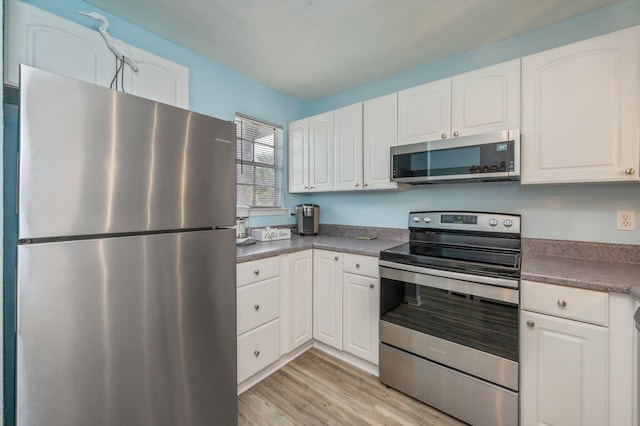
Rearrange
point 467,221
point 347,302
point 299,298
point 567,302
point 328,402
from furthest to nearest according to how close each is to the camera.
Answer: point 299,298 < point 347,302 < point 467,221 < point 328,402 < point 567,302

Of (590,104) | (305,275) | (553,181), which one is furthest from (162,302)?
(590,104)

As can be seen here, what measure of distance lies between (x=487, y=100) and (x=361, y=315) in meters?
1.75

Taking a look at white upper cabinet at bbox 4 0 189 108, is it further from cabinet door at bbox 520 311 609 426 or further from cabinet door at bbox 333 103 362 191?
cabinet door at bbox 520 311 609 426

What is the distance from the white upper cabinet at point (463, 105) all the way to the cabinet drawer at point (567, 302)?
0.99 meters

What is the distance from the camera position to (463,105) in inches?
71.9

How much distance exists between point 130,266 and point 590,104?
240 centimetres

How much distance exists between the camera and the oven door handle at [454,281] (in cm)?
139

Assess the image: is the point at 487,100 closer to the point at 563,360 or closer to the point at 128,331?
the point at 563,360

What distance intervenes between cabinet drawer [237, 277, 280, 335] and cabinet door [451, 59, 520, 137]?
1.75m

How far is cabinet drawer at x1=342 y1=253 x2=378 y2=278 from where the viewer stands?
1933 mm

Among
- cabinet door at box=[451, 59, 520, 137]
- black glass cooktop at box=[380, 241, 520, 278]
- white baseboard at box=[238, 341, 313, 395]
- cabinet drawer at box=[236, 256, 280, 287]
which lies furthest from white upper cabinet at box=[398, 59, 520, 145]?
white baseboard at box=[238, 341, 313, 395]

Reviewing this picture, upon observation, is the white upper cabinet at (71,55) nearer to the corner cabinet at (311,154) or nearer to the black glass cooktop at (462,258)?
the corner cabinet at (311,154)

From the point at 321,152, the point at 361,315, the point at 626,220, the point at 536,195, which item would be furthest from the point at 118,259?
the point at 626,220

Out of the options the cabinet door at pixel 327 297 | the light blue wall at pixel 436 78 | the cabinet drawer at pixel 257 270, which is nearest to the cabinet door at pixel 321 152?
the light blue wall at pixel 436 78
